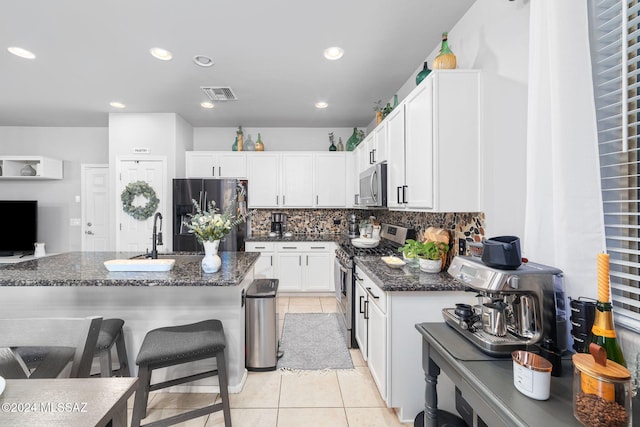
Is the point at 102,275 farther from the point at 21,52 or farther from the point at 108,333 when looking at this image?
the point at 21,52

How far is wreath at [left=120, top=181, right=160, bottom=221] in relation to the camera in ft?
13.5

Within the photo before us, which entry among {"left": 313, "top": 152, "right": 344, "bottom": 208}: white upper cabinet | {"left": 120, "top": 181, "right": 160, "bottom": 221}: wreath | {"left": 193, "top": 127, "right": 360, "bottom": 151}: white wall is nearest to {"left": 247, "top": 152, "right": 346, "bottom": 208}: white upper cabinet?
{"left": 313, "top": 152, "right": 344, "bottom": 208}: white upper cabinet

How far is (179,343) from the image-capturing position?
1.66 meters

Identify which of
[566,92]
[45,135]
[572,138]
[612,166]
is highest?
[45,135]

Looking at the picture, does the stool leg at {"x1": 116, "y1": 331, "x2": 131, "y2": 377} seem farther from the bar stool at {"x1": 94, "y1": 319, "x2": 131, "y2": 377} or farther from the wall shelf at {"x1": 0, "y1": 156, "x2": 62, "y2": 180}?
the wall shelf at {"x1": 0, "y1": 156, "x2": 62, "y2": 180}

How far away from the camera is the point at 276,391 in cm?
216

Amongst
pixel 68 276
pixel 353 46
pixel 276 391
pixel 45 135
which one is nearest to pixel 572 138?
pixel 353 46

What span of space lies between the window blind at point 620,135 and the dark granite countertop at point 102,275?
1.74 m

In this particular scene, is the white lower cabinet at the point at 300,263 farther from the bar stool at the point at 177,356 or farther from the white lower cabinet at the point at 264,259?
the bar stool at the point at 177,356

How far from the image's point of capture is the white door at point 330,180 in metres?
4.63

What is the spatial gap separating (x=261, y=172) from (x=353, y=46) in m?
2.55

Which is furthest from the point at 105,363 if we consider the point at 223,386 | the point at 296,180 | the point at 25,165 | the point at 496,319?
the point at 25,165

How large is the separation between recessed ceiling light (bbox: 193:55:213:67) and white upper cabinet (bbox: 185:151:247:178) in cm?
184

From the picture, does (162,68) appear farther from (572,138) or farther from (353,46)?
(572,138)
